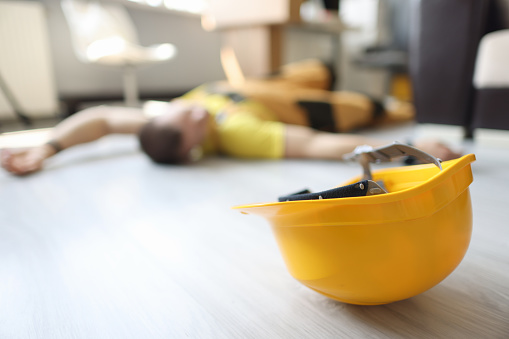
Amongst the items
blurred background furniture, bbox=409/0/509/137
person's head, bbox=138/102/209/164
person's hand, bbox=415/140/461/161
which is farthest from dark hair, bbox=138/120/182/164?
blurred background furniture, bbox=409/0/509/137

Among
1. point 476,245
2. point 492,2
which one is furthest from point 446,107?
point 476,245

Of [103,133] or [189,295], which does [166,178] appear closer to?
[103,133]

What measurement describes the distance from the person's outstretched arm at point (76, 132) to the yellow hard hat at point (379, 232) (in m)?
0.90

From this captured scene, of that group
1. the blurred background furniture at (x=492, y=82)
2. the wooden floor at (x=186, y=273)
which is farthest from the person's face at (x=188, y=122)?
the blurred background furniture at (x=492, y=82)

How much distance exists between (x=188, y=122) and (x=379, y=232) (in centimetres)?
82

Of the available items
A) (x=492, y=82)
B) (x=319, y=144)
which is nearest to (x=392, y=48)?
(x=492, y=82)

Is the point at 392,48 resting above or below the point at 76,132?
above

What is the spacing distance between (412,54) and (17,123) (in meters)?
2.01

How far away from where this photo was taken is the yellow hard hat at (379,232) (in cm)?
33

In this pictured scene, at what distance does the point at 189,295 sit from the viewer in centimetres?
45

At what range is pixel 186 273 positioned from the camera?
1.65 feet

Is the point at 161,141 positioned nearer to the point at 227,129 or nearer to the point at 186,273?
the point at 227,129

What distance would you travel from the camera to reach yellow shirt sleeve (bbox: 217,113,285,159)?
113 cm

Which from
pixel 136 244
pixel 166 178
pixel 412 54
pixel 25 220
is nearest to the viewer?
pixel 136 244
